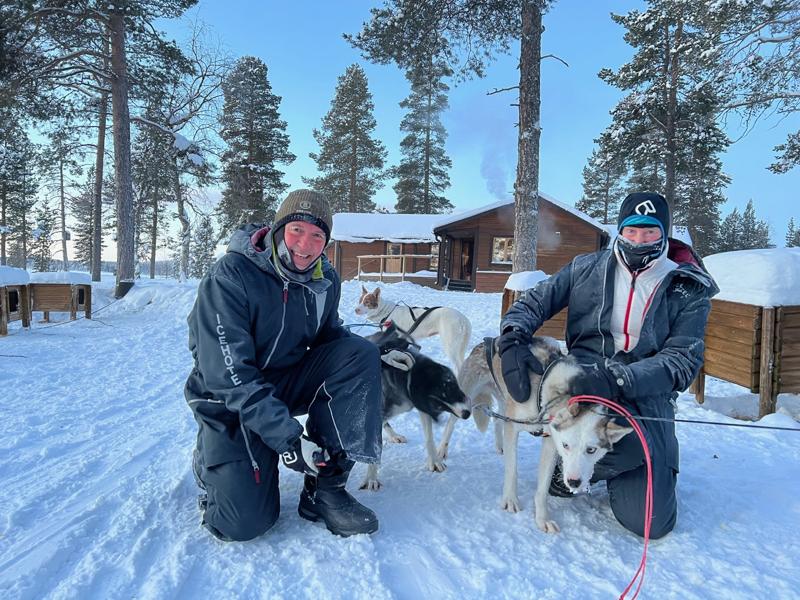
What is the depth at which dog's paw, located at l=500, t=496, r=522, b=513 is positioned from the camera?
7.90 feet

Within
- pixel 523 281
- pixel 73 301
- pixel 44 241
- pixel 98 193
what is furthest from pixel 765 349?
pixel 44 241

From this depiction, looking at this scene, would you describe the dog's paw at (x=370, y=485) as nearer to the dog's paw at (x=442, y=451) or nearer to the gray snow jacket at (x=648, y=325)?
the dog's paw at (x=442, y=451)

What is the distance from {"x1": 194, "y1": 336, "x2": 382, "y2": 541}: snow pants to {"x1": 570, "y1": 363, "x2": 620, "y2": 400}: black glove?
98 cm

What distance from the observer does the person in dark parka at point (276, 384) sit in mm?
2016

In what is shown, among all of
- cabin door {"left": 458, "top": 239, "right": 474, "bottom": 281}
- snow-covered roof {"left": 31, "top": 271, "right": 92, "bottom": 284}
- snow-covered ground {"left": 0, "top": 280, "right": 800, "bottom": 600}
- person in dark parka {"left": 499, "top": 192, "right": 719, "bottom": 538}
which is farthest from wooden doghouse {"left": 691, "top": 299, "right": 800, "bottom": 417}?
cabin door {"left": 458, "top": 239, "right": 474, "bottom": 281}

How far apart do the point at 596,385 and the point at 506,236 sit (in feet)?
65.3

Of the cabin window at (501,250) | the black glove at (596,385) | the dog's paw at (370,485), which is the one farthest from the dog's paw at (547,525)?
the cabin window at (501,250)

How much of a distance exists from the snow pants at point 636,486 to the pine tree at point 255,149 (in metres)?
26.1

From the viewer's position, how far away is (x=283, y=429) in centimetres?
197

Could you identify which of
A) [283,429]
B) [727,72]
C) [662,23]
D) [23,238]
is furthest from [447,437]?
[23,238]

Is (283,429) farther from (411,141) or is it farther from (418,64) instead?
(411,141)

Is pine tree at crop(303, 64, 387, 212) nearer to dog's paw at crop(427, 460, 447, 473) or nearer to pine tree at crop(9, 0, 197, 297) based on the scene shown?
pine tree at crop(9, 0, 197, 297)

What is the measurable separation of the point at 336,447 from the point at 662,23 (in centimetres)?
1989

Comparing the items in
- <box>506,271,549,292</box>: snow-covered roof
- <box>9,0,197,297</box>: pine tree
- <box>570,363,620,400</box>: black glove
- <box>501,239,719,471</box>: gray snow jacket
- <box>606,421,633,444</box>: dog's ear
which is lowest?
<box>606,421,633,444</box>: dog's ear
